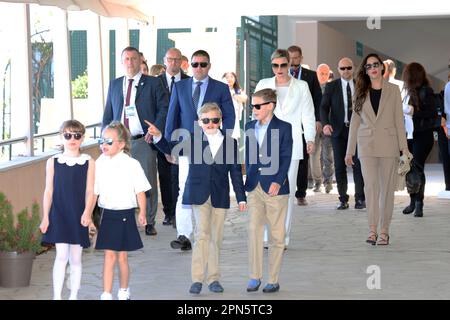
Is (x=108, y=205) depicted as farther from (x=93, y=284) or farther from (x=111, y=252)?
(x=93, y=284)

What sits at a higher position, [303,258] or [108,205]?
[108,205]

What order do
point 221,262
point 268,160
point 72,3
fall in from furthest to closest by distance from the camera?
point 72,3, point 221,262, point 268,160

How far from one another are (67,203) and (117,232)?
1.22 feet

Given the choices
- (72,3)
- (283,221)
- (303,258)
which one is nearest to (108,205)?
(283,221)

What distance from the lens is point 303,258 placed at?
1007 centimetres

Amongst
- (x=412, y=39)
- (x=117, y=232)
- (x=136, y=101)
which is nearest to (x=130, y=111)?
(x=136, y=101)

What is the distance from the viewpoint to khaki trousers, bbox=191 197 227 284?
26.8ft

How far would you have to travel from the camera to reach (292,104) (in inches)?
414

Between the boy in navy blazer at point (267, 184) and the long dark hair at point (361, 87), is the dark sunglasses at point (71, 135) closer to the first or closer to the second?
the boy in navy blazer at point (267, 184)

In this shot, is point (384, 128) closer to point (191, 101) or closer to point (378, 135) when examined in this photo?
point (378, 135)

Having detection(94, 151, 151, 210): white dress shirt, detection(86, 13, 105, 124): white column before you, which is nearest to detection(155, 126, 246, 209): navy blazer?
detection(94, 151, 151, 210): white dress shirt

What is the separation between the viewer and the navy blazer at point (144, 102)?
1136 cm
